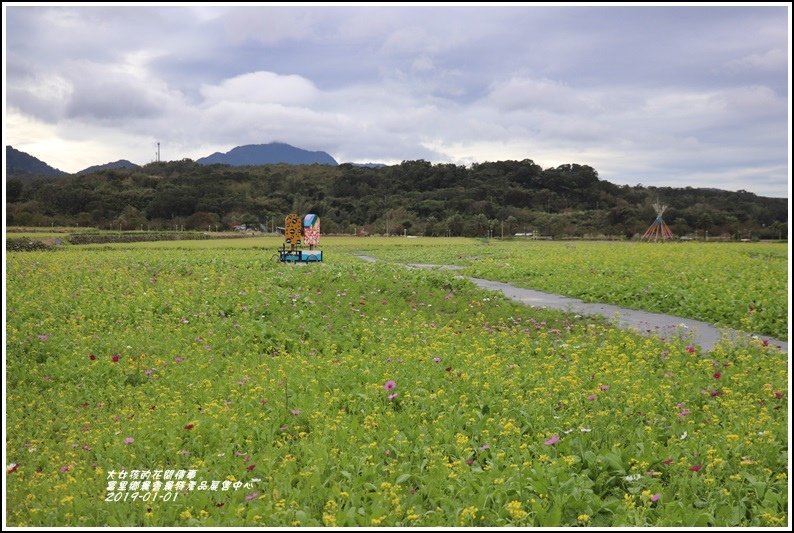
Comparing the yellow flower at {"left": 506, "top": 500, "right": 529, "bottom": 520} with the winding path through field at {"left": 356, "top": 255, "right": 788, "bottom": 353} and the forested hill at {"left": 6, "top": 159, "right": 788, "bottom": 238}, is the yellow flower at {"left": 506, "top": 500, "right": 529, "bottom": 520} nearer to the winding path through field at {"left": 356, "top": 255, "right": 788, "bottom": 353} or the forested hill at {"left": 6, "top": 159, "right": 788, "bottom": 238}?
the winding path through field at {"left": 356, "top": 255, "right": 788, "bottom": 353}

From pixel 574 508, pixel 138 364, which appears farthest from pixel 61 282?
pixel 574 508

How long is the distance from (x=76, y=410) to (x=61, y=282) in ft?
25.8

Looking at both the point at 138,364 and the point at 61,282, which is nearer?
the point at 138,364

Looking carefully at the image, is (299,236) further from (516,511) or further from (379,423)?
(516,511)

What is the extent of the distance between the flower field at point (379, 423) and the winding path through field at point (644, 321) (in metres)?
0.62

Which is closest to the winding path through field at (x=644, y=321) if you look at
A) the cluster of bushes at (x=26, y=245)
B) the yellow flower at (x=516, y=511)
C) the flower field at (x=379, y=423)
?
the flower field at (x=379, y=423)

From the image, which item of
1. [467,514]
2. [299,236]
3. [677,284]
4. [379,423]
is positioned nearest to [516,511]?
[467,514]

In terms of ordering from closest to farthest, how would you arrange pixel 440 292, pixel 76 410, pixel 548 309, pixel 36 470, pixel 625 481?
pixel 625 481 < pixel 36 470 < pixel 76 410 < pixel 548 309 < pixel 440 292

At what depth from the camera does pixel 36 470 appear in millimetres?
5027

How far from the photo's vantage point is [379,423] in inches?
218

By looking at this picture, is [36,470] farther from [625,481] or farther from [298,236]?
[298,236]

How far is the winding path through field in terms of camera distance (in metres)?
9.44

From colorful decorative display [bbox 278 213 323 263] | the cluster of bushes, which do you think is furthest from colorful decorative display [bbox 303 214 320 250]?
the cluster of bushes

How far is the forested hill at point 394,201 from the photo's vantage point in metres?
43.5
